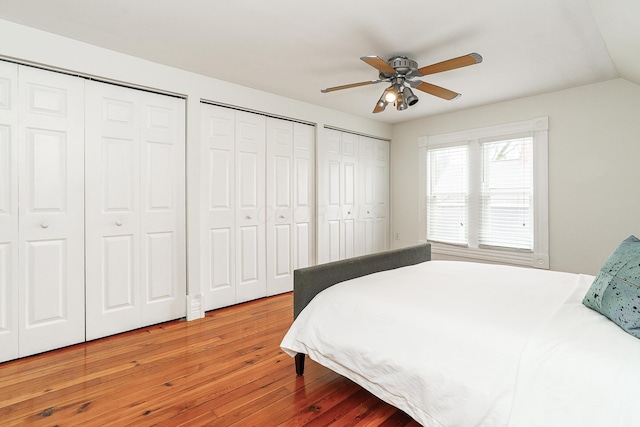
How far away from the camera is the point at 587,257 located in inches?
143

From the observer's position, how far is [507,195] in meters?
4.23

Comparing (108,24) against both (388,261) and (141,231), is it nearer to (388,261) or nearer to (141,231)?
(141,231)

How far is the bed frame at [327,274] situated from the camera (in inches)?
84.2

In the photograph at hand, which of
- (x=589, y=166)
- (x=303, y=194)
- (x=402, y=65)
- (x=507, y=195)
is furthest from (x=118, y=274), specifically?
(x=589, y=166)

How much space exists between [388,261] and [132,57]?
282cm

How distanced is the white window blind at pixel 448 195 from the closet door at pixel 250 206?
2.56 m

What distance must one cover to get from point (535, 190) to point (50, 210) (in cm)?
489

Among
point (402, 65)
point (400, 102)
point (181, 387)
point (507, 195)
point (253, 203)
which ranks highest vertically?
point (402, 65)

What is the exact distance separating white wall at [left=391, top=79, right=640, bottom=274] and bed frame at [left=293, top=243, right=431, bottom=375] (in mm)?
2369

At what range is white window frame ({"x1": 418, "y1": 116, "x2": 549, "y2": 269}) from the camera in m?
3.92

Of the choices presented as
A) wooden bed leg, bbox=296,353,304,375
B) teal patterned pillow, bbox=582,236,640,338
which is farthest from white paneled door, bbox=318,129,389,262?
teal patterned pillow, bbox=582,236,640,338

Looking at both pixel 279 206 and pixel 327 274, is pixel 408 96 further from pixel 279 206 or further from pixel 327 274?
pixel 279 206

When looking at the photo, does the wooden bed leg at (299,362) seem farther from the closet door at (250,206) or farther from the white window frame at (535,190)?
the white window frame at (535,190)

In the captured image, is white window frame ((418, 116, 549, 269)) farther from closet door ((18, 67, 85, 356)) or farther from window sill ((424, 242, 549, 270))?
closet door ((18, 67, 85, 356))
